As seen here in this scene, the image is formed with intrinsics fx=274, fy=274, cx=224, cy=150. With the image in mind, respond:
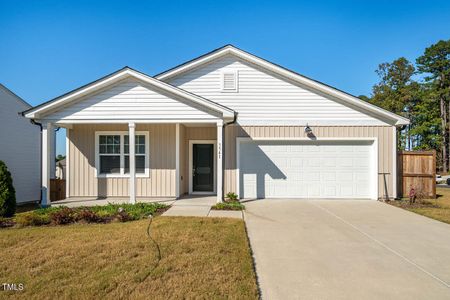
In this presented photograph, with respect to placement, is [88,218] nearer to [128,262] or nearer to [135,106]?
[128,262]

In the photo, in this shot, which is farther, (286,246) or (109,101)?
(109,101)

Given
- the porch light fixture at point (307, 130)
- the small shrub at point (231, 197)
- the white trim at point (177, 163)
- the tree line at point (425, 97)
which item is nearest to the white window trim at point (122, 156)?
the white trim at point (177, 163)

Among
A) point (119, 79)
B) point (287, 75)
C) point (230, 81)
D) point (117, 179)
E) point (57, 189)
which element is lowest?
point (57, 189)

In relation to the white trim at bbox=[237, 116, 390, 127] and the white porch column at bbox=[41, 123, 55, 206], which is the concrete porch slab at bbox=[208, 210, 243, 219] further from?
the white porch column at bbox=[41, 123, 55, 206]

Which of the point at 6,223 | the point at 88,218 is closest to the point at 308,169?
the point at 88,218

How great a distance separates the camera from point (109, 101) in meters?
8.94

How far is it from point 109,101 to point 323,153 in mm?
8013

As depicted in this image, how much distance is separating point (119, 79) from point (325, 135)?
7.73 m

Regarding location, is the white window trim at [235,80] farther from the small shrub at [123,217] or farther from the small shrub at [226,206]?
the small shrub at [123,217]

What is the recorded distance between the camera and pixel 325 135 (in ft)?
35.0

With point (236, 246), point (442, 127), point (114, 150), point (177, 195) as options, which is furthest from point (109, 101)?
point (442, 127)

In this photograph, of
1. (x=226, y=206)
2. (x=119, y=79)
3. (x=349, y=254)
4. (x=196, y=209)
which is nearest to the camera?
(x=349, y=254)

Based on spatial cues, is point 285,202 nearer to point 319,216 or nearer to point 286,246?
point 319,216

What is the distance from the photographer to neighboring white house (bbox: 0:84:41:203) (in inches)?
436
